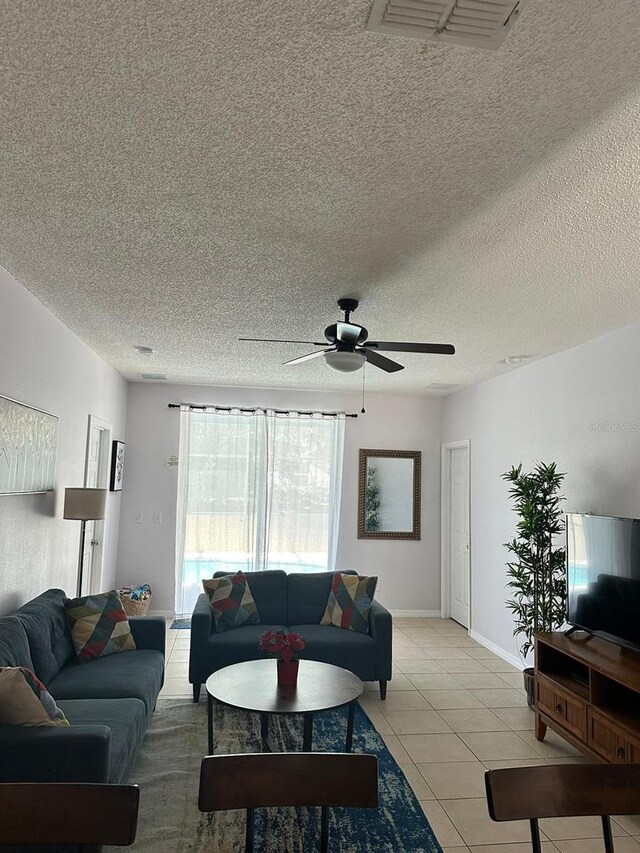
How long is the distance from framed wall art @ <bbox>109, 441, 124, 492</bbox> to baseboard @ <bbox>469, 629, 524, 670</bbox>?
4101mm

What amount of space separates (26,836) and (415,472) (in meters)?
6.03

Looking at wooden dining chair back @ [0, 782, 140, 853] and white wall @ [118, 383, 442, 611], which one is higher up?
white wall @ [118, 383, 442, 611]

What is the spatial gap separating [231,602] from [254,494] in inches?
87.9

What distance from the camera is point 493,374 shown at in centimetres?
575

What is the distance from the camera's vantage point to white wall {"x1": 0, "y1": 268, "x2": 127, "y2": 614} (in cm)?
329

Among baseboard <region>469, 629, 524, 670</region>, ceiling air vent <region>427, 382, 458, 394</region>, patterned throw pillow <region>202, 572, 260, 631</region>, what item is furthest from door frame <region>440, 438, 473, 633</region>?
patterned throw pillow <region>202, 572, 260, 631</region>

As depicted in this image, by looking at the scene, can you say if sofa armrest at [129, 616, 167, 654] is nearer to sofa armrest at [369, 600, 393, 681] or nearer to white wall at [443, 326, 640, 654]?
sofa armrest at [369, 600, 393, 681]

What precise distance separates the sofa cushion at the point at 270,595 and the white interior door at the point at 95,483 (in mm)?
1383

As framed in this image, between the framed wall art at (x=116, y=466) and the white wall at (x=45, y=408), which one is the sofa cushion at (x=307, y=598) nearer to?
the white wall at (x=45, y=408)

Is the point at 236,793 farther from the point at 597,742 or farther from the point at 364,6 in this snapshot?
the point at 597,742

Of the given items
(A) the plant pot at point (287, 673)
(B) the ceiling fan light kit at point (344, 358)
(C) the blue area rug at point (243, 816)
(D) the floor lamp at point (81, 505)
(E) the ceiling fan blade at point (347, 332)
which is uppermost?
(E) the ceiling fan blade at point (347, 332)

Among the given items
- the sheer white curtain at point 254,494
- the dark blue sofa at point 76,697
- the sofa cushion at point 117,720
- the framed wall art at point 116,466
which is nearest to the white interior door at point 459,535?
the sheer white curtain at point 254,494

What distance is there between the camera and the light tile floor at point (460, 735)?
265 cm

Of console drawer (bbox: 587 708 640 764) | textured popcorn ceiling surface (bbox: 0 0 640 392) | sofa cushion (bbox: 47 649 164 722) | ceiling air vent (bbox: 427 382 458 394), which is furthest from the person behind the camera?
ceiling air vent (bbox: 427 382 458 394)
